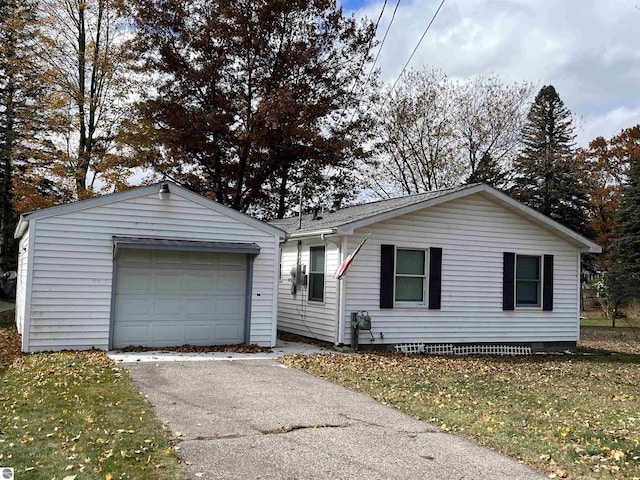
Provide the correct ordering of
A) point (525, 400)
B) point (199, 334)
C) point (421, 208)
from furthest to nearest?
point (421, 208) → point (199, 334) → point (525, 400)

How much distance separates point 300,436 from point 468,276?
8.93 metres

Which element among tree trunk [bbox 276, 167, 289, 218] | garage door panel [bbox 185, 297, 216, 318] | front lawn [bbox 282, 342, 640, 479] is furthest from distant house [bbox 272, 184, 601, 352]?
tree trunk [bbox 276, 167, 289, 218]

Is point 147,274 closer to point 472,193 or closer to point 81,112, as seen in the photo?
point 472,193

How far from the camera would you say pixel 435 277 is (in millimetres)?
13195

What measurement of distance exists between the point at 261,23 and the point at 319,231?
1371 cm

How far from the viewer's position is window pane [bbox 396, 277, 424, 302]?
13.0 meters

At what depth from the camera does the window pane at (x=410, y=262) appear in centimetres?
1301

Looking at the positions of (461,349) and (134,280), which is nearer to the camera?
(134,280)

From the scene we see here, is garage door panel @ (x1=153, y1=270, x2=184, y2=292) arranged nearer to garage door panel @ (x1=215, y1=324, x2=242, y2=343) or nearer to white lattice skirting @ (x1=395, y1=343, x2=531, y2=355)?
garage door panel @ (x1=215, y1=324, x2=242, y2=343)

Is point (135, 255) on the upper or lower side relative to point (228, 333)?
upper

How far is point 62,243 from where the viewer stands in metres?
10.4

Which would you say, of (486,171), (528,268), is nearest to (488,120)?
(486,171)

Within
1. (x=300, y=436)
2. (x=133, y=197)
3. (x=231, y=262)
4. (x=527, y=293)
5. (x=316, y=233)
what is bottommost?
(x=300, y=436)

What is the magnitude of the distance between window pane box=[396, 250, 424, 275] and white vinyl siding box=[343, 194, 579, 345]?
207 mm
